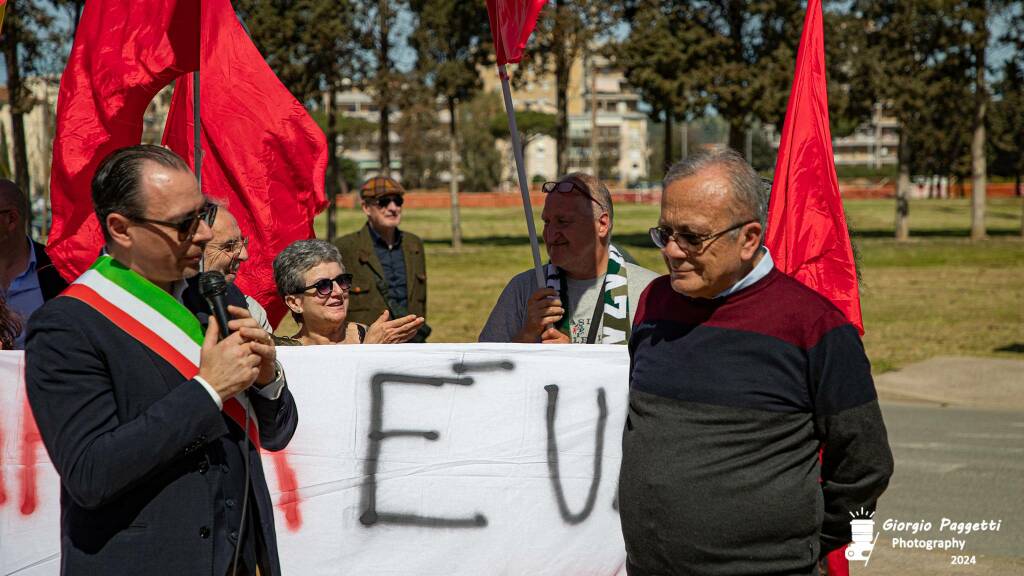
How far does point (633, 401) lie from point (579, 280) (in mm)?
1761

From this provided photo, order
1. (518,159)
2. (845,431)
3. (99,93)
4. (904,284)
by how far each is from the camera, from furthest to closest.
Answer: (904,284) < (99,93) < (518,159) < (845,431)

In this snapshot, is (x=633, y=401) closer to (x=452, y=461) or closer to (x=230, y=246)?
(x=452, y=461)

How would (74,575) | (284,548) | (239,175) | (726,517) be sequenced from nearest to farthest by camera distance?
(74,575)
(726,517)
(284,548)
(239,175)

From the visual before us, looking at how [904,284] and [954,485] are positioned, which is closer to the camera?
[954,485]

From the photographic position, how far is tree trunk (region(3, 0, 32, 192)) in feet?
95.5

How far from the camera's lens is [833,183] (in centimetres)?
464

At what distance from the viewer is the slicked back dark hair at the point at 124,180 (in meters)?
2.72

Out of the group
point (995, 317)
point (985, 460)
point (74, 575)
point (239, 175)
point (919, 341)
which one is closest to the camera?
point (74, 575)

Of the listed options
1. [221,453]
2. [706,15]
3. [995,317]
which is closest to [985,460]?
[221,453]

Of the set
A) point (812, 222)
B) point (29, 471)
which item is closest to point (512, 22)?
point (812, 222)

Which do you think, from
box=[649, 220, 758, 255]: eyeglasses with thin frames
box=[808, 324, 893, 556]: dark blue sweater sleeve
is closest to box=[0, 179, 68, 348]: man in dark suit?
box=[649, 220, 758, 255]: eyeglasses with thin frames

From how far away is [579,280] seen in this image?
486 centimetres

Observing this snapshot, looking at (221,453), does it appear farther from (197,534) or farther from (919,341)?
(919,341)

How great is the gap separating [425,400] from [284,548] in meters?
0.77
